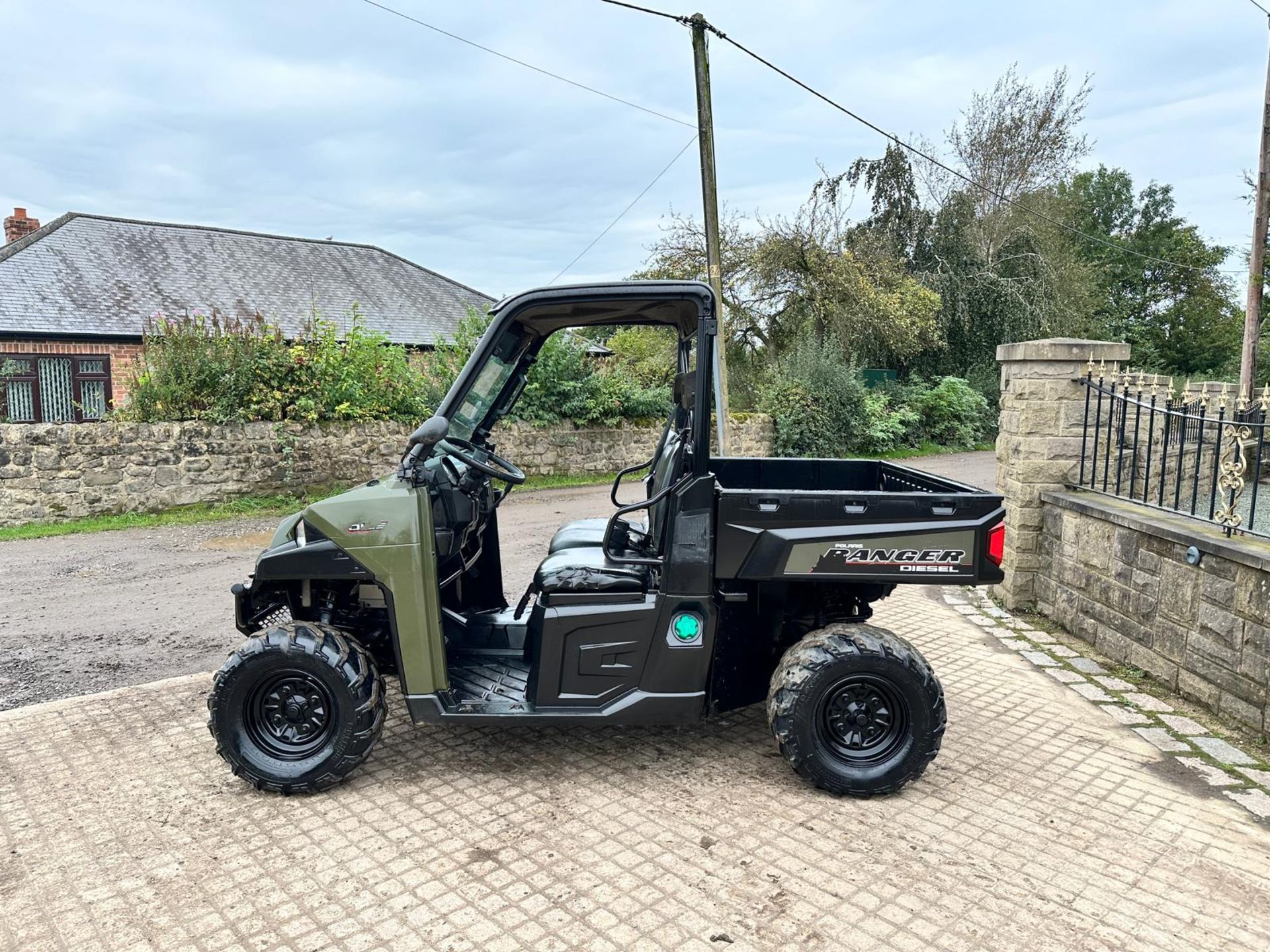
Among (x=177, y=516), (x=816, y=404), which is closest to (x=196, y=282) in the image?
(x=177, y=516)

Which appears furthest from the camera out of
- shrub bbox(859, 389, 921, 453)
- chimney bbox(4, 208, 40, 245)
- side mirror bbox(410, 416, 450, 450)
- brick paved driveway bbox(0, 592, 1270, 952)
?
chimney bbox(4, 208, 40, 245)

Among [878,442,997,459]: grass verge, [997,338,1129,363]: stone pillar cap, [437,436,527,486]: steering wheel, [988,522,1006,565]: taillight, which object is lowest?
[878,442,997,459]: grass verge

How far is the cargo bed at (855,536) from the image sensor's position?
363cm

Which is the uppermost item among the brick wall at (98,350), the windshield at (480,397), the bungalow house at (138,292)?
the bungalow house at (138,292)

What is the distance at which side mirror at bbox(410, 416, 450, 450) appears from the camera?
3506 millimetres

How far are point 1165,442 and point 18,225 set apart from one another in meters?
27.9

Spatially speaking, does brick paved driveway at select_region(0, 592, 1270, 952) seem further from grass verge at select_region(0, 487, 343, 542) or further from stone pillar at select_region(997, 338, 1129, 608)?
grass verge at select_region(0, 487, 343, 542)

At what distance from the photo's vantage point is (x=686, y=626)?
3688 millimetres

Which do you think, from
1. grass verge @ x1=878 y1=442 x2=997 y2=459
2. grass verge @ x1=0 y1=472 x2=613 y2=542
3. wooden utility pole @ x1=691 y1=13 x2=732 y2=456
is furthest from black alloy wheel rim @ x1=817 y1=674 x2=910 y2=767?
grass verge @ x1=878 y1=442 x2=997 y2=459

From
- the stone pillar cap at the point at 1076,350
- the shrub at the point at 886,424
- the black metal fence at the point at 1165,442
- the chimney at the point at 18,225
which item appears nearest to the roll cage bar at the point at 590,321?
the black metal fence at the point at 1165,442

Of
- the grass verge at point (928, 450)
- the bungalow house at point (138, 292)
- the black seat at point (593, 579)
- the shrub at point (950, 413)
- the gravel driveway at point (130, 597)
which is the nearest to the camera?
the black seat at point (593, 579)

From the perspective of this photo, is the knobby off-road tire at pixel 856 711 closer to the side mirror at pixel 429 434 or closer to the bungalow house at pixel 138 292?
the side mirror at pixel 429 434

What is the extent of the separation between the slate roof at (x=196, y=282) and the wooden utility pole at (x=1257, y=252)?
606 inches

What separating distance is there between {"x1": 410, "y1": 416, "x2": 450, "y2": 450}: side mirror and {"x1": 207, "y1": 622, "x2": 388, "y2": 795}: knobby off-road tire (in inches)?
36.9
